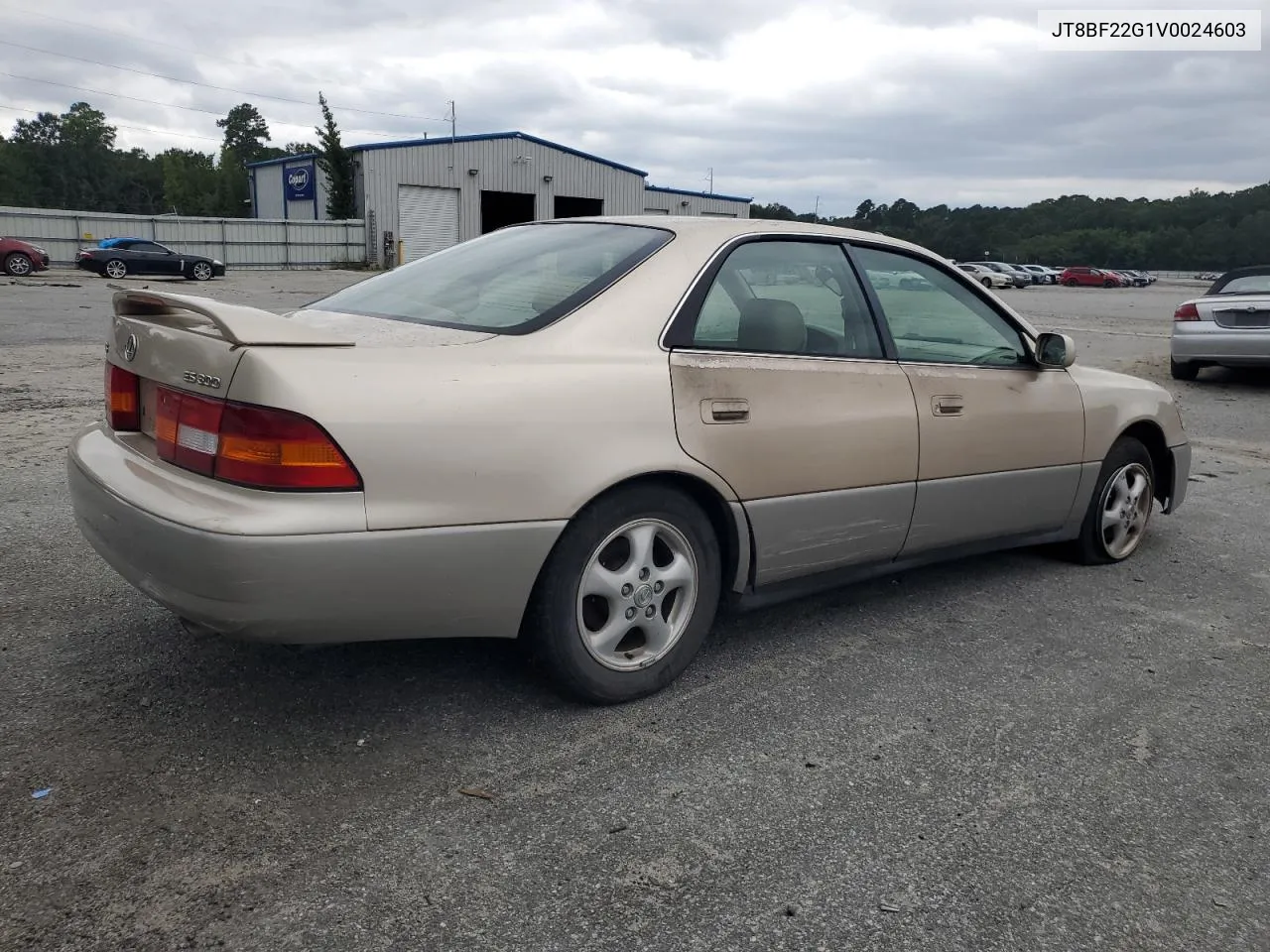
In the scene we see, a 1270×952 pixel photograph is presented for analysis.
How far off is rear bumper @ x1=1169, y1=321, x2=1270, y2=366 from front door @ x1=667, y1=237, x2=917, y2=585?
372 inches

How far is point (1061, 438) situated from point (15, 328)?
1301 centimetres

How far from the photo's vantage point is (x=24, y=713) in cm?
277

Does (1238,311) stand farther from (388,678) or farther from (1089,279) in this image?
(1089,279)

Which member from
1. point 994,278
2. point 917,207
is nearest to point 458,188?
point 994,278

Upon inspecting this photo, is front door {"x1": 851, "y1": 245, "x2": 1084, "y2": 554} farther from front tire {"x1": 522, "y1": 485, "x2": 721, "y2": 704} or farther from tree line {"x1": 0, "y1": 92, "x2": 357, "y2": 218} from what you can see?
tree line {"x1": 0, "y1": 92, "x2": 357, "y2": 218}

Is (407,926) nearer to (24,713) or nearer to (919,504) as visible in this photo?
(24,713)

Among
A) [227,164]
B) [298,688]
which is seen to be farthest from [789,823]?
[227,164]

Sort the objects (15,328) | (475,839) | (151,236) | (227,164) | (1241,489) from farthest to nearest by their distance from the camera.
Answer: (227,164)
(151,236)
(15,328)
(1241,489)
(475,839)

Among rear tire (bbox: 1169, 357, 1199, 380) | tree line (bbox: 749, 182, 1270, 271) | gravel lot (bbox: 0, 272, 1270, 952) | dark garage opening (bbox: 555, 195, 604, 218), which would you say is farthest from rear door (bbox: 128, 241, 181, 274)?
tree line (bbox: 749, 182, 1270, 271)

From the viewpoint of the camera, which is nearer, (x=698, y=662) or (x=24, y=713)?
(x=24, y=713)

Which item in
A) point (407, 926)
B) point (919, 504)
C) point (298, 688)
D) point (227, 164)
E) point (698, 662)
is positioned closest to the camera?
point (407, 926)

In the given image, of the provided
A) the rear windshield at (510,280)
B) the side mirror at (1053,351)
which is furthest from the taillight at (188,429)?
the side mirror at (1053,351)

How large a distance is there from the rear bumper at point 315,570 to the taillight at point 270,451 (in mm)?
78

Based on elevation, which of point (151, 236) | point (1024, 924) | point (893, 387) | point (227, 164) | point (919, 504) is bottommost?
point (1024, 924)
